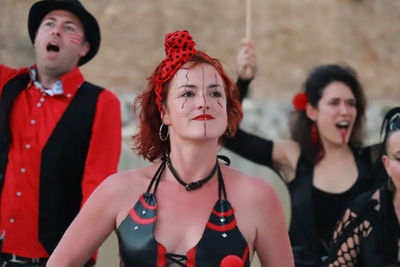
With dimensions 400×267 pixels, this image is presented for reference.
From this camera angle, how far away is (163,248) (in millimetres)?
2170

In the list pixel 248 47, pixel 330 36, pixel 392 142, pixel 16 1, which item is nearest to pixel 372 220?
pixel 392 142

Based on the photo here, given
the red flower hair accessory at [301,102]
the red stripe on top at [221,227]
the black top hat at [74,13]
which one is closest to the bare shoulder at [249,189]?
the red stripe on top at [221,227]

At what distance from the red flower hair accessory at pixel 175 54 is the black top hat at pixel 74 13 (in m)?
1.07

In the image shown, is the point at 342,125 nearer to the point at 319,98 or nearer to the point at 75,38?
the point at 319,98

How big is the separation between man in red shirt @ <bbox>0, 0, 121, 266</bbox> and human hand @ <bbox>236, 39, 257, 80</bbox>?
→ 95cm

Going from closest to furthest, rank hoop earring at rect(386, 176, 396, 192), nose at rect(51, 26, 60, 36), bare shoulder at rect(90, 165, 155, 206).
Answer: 1. bare shoulder at rect(90, 165, 155, 206)
2. hoop earring at rect(386, 176, 396, 192)
3. nose at rect(51, 26, 60, 36)

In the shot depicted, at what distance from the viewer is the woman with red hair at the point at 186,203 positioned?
7.15 feet

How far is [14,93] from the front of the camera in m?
3.20

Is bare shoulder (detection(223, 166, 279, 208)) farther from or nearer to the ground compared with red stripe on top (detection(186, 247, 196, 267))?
farther from the ground

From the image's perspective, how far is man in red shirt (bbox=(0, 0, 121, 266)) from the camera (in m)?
3.09

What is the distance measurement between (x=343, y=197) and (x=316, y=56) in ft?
45.3

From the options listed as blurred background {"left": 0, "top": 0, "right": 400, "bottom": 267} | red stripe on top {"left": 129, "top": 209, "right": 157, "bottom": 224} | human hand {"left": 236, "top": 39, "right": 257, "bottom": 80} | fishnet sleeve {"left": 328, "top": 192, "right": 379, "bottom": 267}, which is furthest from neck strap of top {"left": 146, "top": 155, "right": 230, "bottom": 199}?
blurred background {"left": 0, "top": 0, "right": 400, "bottom": 267}

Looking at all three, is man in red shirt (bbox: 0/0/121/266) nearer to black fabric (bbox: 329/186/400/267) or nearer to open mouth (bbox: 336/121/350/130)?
black fabric (bbox: 329/186/400/267)

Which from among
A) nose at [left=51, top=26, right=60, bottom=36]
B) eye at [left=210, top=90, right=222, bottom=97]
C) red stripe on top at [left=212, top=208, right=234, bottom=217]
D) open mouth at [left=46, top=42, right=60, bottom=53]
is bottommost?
red stripe on top at [left=212, top=208, right=234, bottom=217]
